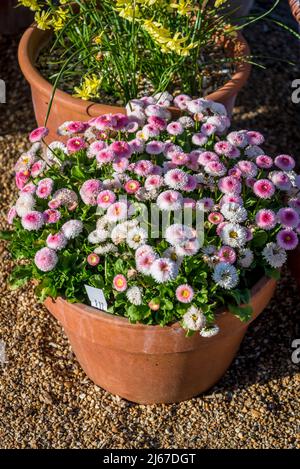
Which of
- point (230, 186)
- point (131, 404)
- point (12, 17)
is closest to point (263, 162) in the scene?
point (230, 186)

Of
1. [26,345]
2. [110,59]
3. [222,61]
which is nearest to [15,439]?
[26,345]

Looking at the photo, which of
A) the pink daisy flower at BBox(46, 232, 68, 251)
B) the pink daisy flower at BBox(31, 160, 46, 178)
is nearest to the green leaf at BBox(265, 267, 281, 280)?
the pink daisy flower at BBox(46, 232, 68, 251)

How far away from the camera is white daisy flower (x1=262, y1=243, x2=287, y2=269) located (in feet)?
7.20

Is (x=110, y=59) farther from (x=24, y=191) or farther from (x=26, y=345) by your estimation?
(x=26, y=345)

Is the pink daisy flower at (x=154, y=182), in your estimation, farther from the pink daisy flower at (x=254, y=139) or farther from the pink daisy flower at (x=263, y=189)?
the pink daisy flower at (x=254, y=139)

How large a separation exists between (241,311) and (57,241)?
566mm

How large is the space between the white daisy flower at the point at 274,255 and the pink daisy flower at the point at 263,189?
0.15 m

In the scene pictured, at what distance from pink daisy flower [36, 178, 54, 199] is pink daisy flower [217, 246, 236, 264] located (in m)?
0.55

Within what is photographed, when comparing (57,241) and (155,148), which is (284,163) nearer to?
(155,148)

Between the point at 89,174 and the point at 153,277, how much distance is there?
48cm

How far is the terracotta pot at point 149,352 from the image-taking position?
7.14ft

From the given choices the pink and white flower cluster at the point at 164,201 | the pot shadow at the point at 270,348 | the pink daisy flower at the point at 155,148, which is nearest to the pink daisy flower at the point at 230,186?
the pink and white flower cluster at the point at 164,201

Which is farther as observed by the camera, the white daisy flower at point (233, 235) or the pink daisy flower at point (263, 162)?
the pink daisy flower at point (263, 162)

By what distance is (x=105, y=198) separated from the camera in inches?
86.0
